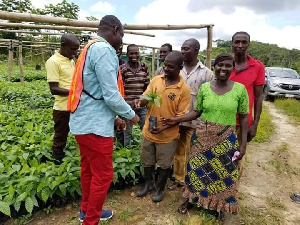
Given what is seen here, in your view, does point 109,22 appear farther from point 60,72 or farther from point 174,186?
point 174,186

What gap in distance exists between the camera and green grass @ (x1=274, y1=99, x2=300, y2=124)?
847 centimetres

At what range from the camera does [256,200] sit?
3.23 metres

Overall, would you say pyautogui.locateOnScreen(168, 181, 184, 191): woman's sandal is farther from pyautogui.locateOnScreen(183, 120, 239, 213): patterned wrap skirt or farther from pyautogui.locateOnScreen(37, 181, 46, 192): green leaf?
pyautogui.locateOnScreen(37, 181, 46, 192): green leaf

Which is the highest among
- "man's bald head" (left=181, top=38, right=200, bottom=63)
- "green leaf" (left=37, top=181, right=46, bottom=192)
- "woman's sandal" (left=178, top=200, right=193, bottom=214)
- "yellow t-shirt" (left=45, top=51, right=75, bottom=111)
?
"man's bald head" (left=181, top=38, right=200, bottom=63)

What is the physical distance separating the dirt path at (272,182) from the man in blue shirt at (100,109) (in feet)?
5.39

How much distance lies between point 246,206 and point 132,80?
2.21 metres

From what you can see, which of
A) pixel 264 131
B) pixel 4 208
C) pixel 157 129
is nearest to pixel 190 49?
pixel 157 129

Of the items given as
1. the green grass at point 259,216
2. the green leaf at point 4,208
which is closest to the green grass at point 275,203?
the green grass at point 259,216

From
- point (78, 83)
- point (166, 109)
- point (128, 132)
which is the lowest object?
point (128, 132)

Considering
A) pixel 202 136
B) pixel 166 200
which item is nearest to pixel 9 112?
pixel 166 200

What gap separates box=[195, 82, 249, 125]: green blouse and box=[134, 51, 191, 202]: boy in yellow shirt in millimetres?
309

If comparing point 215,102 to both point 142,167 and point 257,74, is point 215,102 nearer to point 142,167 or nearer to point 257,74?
point 257,74

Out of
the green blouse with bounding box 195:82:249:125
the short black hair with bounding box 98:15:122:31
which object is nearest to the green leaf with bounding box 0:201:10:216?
the short black hair with bounding box 98:15:122:31

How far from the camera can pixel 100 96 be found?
81.7 inches
